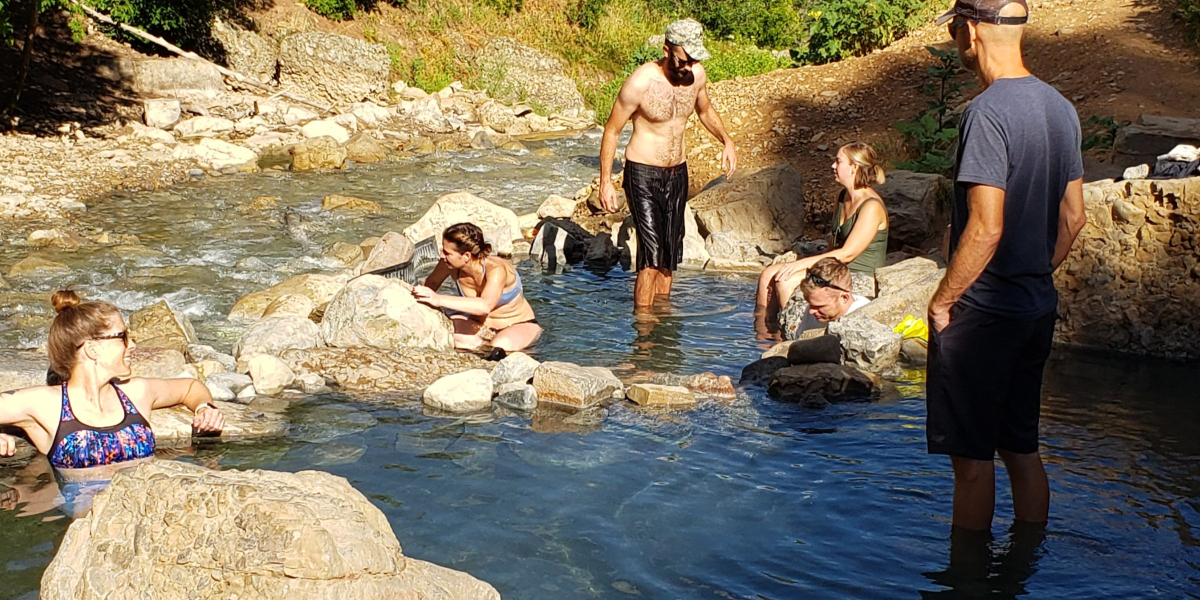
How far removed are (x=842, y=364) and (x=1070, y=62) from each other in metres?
8.07

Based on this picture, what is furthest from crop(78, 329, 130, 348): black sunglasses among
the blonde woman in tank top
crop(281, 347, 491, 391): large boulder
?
the blonde woman in tank top

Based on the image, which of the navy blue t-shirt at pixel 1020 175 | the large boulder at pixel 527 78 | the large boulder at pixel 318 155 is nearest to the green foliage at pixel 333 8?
the large boulder at pixel 527 78

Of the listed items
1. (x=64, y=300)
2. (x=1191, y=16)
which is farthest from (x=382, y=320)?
(x=1191, y=16)

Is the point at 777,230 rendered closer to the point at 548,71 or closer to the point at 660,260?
the point at 660,260

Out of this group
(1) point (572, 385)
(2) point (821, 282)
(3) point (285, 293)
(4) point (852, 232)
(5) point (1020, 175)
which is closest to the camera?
(5) point (1020, 175)

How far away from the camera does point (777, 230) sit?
1098 centimetres

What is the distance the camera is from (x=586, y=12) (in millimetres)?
26625

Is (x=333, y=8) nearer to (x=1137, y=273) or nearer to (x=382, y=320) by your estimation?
(x=382, y=320)

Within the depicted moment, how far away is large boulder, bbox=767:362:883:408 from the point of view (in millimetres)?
6520

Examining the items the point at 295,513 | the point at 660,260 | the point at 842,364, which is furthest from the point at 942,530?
the point at 660,260

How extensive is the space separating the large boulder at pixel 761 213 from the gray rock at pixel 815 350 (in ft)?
12.9

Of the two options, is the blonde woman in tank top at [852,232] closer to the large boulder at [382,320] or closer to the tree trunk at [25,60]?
the large boulder at [382,320]

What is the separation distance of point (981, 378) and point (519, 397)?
312 cm

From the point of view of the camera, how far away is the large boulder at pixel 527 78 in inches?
898
